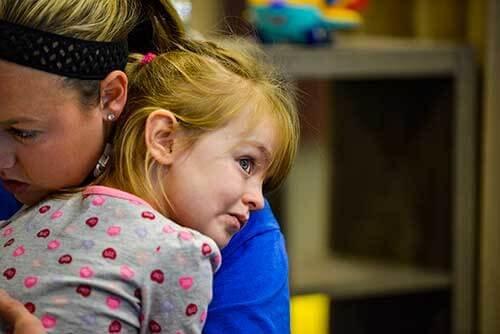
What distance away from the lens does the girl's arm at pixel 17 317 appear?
0.92 m

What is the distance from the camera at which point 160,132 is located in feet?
3.57

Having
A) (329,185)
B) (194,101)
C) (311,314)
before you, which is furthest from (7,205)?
(329,185)

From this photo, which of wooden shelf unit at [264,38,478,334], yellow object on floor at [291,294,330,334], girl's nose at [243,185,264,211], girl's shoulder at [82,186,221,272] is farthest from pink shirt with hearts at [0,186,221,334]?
yellow object on floor at [291,294,330,334]

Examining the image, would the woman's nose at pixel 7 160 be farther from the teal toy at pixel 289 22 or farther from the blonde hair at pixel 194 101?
the teal toy at pixel 289 22

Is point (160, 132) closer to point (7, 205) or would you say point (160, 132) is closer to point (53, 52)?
point (53, 52)

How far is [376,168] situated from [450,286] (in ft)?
1.46

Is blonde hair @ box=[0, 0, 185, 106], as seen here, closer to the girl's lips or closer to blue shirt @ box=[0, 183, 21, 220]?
the girl's lips

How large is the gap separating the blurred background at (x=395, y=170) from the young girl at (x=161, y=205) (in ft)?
5.49

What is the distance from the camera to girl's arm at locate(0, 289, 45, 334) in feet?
3.01

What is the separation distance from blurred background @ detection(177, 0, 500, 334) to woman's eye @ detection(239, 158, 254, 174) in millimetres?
1703

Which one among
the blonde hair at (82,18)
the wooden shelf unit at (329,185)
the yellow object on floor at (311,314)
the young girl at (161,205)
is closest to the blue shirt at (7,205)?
the young girl at (161,205)

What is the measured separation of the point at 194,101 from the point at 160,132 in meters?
0.05

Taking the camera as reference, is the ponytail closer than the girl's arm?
No

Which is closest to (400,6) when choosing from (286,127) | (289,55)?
(289,55)
